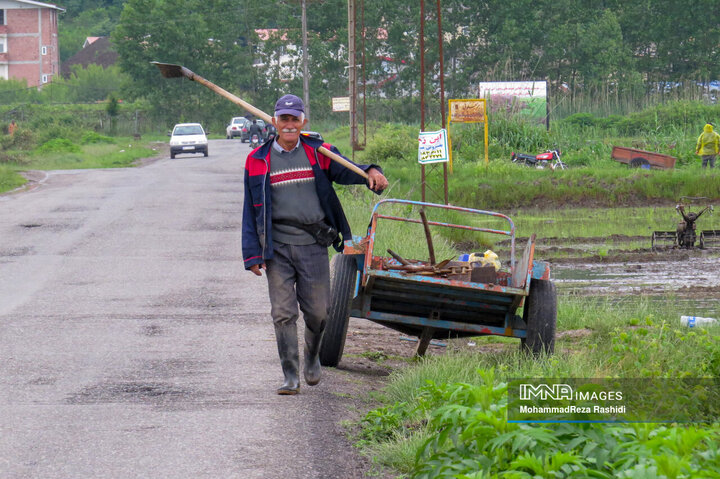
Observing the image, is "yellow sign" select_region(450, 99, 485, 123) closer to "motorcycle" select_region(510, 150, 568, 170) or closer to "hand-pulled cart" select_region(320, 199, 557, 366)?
"motorcycle" select_region(510, 150, 568, 170)

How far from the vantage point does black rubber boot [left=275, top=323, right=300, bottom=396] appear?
7.71 metres

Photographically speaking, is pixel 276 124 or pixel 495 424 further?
pixel 276 124

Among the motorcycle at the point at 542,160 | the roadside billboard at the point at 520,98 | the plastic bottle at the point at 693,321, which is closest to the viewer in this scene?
the plastic bottle at the point at 693,321

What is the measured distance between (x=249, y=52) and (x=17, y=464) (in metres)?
79.4

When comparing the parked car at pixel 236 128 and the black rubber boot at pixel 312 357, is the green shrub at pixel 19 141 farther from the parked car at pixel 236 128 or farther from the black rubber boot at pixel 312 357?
the black rubber boot at pixel 312 357

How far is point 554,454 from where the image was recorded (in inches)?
179

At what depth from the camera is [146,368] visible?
28.2 ft

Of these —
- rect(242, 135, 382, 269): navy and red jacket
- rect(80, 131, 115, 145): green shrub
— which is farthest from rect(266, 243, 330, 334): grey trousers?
rect(80, 131, 115, 145): green shrub

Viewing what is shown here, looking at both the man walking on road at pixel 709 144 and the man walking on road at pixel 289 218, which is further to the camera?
the man walking on road at pixel 709 144

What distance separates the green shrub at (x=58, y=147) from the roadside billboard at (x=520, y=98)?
19.1m

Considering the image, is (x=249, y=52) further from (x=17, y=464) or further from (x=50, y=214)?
(x=17, y=464)

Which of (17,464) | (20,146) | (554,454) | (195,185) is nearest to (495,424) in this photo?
(554,454)

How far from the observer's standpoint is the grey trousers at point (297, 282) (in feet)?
25.3

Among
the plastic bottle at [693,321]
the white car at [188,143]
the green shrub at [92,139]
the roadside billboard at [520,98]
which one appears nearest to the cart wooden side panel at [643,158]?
the roadside billboard at [520,98]
